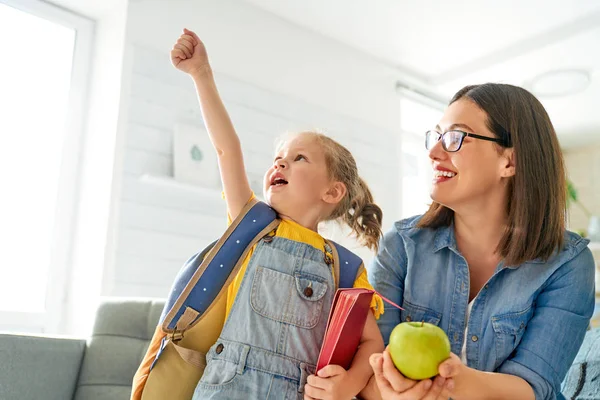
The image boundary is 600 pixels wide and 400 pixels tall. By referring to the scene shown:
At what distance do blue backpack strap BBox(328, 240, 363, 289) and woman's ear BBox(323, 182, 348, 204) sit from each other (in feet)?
0.51

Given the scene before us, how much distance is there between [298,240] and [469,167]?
442 mm

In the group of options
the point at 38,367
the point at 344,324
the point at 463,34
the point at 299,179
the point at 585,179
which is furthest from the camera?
the point at 585,179

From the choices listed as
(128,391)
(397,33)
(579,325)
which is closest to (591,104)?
(397,33)

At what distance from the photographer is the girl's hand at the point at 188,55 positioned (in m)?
1.39

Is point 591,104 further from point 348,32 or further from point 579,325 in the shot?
point 579,325

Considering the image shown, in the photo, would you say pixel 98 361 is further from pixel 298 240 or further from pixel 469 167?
pixel 469 167

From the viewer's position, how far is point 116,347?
1813 millimetres

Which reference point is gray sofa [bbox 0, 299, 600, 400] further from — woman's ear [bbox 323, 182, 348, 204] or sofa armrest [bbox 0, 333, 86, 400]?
woman's ear [bbox 323, 182, 348, 204]

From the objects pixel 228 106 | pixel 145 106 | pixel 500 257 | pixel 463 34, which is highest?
pixel 463 34

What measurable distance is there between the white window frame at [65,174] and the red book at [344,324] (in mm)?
2525

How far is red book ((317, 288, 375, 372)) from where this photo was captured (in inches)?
44.9

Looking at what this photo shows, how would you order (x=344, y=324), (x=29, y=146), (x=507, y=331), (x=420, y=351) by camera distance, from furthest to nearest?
(x=29, y=146), (x=507, y=331), (x=344, y=324), (x=420, y=351)

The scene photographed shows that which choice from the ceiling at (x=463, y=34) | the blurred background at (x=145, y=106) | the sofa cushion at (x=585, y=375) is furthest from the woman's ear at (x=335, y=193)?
the ceiling at (x=463, y=34)

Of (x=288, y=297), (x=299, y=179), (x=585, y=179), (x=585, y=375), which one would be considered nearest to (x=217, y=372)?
(x=288, y=297)
